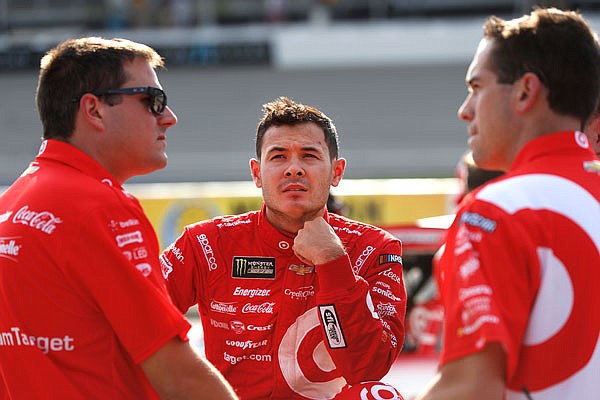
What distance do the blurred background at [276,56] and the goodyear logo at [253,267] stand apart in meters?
20.6

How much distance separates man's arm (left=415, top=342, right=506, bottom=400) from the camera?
2.12m

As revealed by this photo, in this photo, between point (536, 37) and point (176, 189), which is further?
point (176, 189)

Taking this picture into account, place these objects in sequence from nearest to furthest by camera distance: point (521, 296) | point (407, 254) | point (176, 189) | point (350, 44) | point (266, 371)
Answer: point (521, 296) < point (266, 371) < point (407, 254) < point (176, 189) < point (350, 44)

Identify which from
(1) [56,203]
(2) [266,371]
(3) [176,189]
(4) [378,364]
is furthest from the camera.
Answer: (3) [176,189]

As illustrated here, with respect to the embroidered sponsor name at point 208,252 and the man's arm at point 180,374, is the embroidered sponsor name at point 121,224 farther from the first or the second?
the embroidered sponsor name at point 208,252

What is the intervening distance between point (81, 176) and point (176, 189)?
8.09 meters

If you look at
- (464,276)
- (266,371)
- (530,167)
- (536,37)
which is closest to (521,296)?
(464,276)

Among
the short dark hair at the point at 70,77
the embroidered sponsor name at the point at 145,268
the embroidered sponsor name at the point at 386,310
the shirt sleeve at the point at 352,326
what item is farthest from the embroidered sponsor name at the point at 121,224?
the embroidered sponsor name at the point at 386,310

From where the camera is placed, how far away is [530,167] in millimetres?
2340

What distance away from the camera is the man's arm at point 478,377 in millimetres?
2119

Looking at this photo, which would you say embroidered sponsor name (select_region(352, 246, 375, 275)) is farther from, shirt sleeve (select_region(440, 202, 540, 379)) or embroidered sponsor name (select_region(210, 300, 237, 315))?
shirt sleeve (select_region(440, 202, 540, 379))

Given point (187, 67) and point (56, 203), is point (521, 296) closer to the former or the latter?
point (56, 203)

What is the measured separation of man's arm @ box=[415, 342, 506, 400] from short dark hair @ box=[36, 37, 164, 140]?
1425 millimetres

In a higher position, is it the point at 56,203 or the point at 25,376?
the point at 56,203
